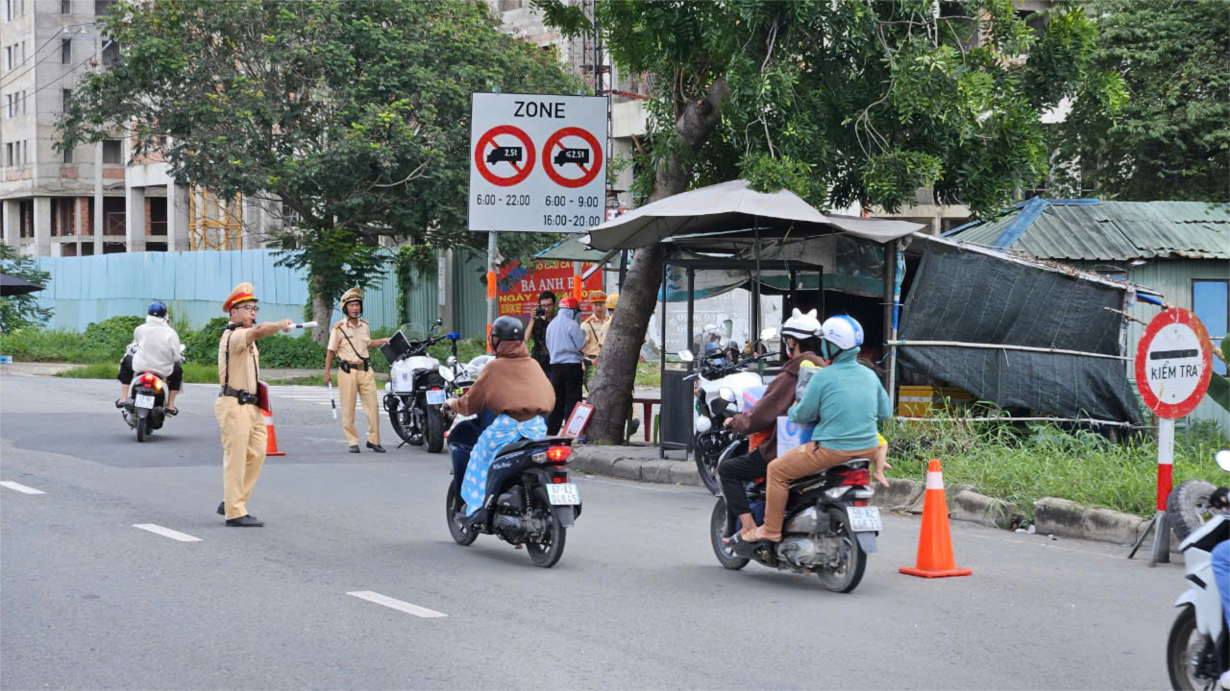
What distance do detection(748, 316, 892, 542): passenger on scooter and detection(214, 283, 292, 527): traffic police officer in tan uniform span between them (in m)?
4.28

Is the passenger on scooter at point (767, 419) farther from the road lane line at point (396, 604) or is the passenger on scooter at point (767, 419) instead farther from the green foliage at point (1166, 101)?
the green foliage at point (1166, 101)

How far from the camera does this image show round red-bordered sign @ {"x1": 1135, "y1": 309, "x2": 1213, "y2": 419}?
9.46 meters

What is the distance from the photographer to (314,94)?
30.1 m

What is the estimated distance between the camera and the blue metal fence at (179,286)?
39812 mm

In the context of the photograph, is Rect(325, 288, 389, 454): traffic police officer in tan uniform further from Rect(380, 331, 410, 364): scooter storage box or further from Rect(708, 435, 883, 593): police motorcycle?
Rect(708, 435, 883, 593): police motorcycle

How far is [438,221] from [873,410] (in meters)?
23.3

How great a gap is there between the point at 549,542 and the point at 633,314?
718cm

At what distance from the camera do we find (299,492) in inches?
496

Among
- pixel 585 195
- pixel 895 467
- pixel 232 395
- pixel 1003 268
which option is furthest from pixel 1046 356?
pixel 232 395

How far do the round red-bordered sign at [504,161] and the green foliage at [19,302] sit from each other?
2793 cm

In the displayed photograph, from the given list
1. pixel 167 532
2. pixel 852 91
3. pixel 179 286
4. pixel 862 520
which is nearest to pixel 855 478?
pixel 862 520

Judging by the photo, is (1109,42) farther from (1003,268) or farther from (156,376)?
(156,376)

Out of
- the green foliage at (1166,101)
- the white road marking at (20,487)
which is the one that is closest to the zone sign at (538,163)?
the white road marking at (20,487)

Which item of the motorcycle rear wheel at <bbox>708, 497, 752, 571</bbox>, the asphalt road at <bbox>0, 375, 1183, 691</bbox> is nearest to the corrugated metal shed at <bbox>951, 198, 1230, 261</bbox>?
the asphalt road at <bbox>0, 375, 1183, 691</bbox>
